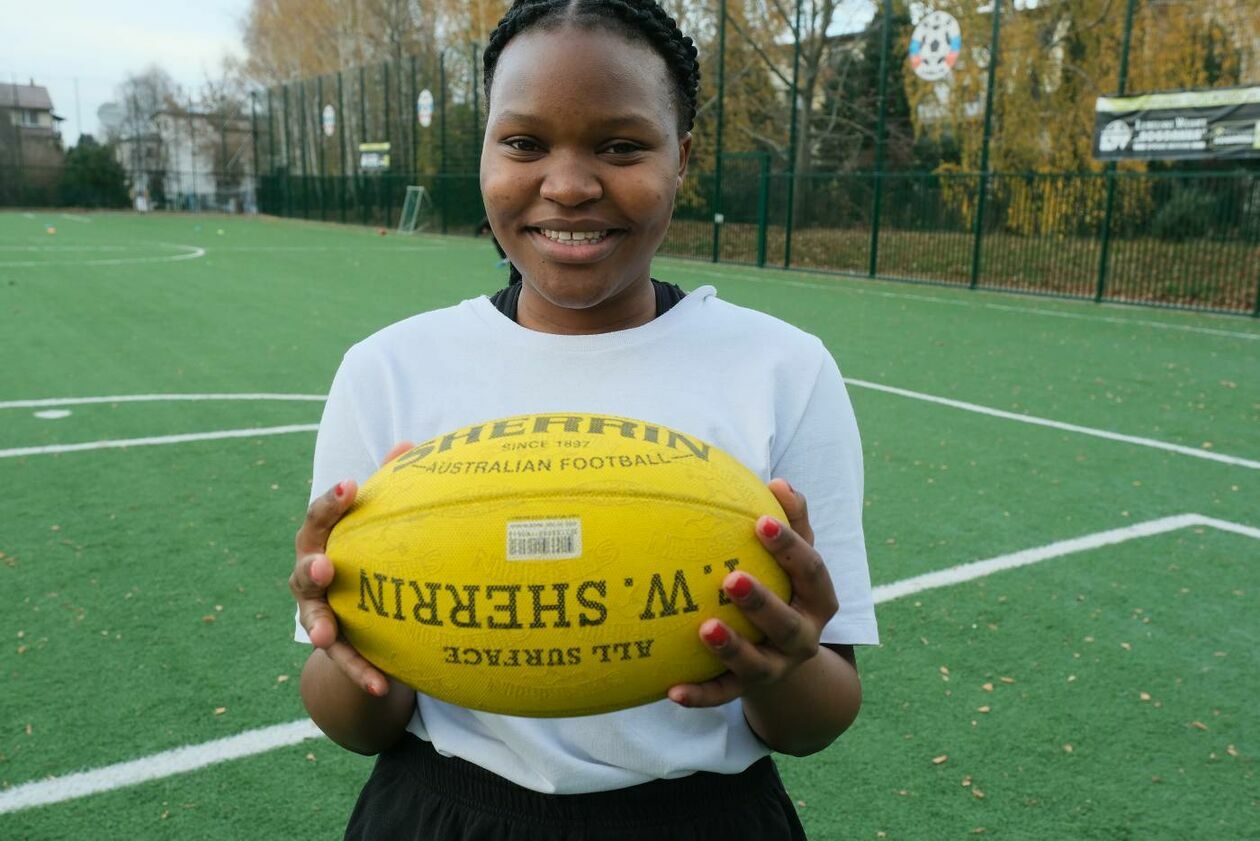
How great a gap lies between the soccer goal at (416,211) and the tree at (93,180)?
25062mm

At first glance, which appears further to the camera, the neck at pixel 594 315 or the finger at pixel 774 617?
the neck at pixel 594 315

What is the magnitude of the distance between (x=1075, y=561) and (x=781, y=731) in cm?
337

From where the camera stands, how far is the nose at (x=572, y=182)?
4.59ft

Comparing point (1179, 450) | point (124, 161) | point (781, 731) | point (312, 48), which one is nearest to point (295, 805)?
point (781, 731)

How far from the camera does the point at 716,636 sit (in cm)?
116

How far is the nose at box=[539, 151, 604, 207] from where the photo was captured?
1.40m

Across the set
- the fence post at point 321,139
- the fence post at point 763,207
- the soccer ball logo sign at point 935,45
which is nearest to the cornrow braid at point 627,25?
the soccer ball logo sign at point 935,45

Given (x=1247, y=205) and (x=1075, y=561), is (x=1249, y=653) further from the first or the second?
(x=1247, y=205)

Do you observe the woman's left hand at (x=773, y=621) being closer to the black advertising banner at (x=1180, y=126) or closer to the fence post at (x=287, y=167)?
the black advertising banner at (x=1180, y=126)

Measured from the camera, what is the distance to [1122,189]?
14.2 meters

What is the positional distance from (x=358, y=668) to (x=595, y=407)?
46 centimetres

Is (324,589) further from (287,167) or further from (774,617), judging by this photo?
(287,167)

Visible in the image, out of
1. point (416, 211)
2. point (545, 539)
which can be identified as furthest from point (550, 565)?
point (416, 211)

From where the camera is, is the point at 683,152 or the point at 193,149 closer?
the point at 683,152
